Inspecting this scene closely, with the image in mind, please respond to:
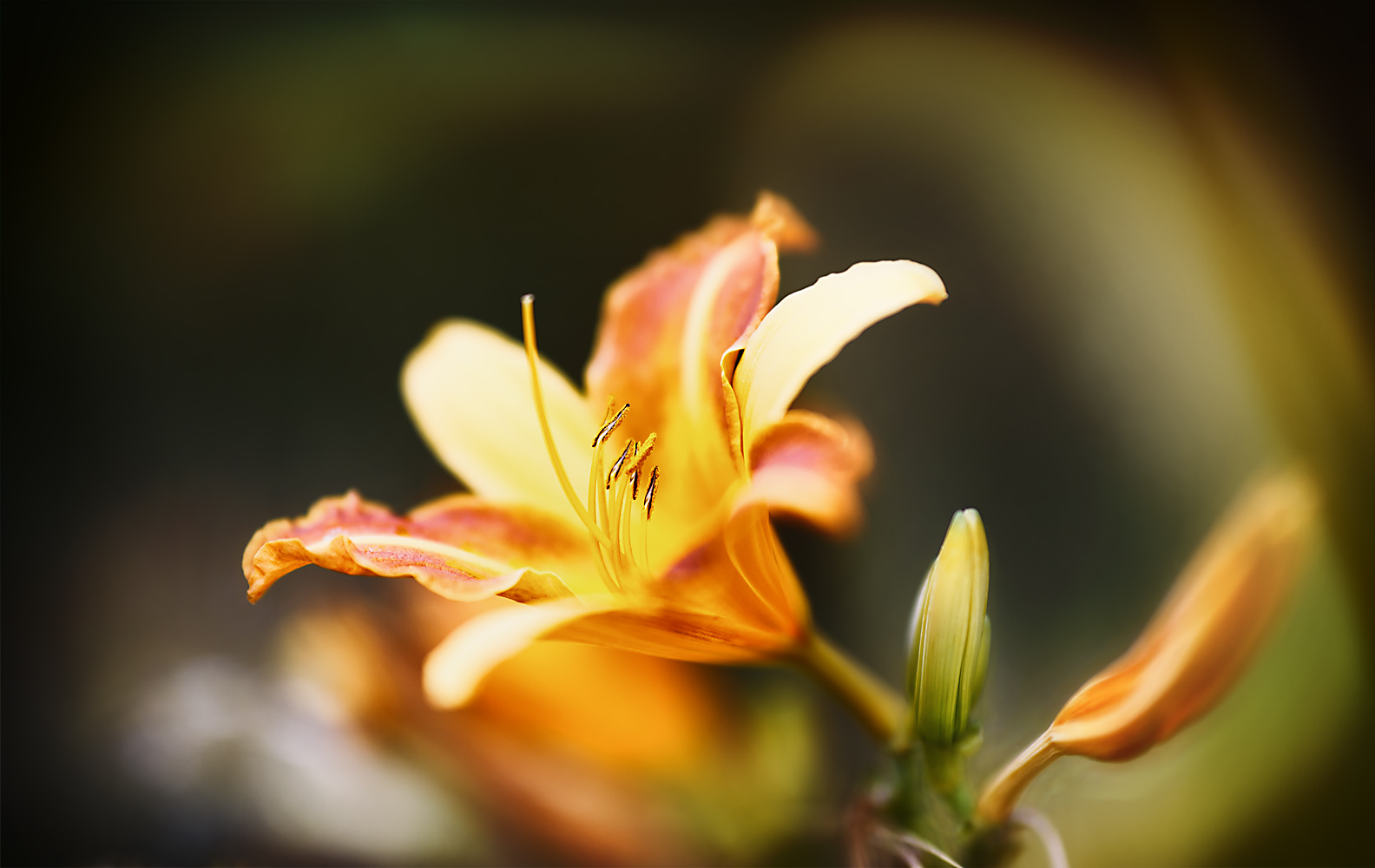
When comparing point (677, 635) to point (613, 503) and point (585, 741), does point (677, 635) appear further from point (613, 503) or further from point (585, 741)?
point (585, 741)

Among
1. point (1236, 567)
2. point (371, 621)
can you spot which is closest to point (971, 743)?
point (1236, 567)

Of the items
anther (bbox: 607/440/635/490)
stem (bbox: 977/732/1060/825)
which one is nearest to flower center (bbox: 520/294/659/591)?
anther (bbox: 607/440/635/490)

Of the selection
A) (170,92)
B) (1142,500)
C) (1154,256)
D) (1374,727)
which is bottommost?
(1374,727)

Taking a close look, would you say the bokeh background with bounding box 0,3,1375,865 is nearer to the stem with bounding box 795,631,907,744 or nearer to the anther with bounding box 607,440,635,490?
the stem with bounding box 795,631,907,744

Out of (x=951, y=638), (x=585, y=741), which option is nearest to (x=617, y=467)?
(x=951, y=638)

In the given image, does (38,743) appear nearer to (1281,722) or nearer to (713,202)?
(713,202)

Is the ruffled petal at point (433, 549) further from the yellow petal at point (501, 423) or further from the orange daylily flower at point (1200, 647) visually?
the orange daylily flower at point (1200, 647)

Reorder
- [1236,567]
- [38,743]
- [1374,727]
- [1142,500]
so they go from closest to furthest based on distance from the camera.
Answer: [1236,567]
[1374,727]
[1142,500]
[38,743]
